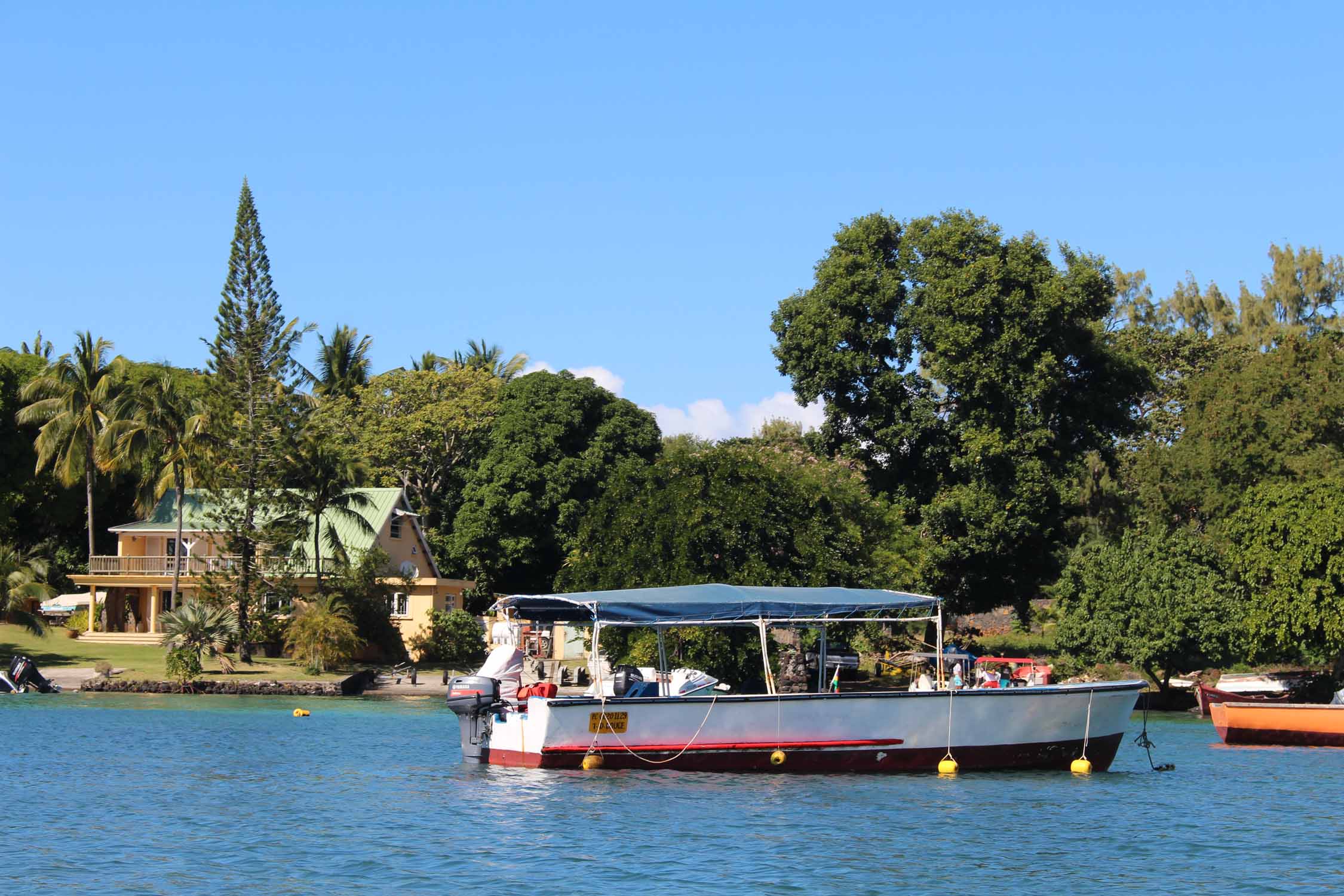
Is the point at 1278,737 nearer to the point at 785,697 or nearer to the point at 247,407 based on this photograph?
the point at 785,697

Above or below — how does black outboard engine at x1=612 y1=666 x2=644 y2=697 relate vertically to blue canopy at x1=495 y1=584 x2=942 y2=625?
below

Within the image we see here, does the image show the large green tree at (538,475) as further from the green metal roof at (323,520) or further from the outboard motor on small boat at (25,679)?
the outboard motor on small boat at (25,679)

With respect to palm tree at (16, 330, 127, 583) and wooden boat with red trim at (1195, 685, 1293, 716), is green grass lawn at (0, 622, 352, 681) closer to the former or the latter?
palm tree at (16, 330, 127, 583)

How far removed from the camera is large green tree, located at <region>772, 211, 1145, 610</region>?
50.5 metres

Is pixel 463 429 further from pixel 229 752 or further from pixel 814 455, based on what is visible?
pixel 229 752

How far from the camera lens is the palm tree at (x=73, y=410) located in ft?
202

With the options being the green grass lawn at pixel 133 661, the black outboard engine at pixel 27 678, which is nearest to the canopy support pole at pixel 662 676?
the green grass lawn at pixel 133 661

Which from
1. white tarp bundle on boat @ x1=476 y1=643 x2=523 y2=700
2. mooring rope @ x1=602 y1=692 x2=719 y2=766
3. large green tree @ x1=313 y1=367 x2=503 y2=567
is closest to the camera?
mooring rope @ x1=602 y1=692 x2=719 y2=766

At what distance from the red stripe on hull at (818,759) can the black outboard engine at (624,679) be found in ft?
3.84

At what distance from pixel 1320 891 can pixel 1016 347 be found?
1403 inches

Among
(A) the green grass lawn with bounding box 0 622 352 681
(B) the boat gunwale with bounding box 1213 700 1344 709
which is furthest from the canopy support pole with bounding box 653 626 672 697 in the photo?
(A) the green grass lawn with bounding box 0 622 352 681

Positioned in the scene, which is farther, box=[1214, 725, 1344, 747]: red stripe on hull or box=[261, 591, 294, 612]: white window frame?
box=[261, 591, 294, 612]: white window frame

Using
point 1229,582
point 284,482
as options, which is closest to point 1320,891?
point 1229,582

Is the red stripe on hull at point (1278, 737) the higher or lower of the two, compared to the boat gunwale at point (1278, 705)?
lower
